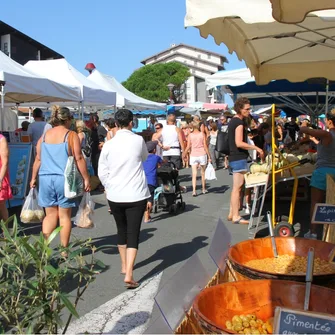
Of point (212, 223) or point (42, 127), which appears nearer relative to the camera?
point (212, 223)

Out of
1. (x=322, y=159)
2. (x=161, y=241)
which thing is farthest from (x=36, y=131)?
(x=322, y=159)

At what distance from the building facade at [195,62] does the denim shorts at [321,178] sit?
7068 centimetres

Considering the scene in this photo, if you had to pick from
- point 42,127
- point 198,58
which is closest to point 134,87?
point 198,58

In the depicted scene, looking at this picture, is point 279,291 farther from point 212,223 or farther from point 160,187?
point 160,187

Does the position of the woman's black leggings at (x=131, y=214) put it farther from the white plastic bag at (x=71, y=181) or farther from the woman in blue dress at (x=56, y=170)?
the woman in blue dress at (x=56, y=170)

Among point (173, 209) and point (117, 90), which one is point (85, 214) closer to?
point (173, 209)

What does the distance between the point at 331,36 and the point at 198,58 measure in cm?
7858

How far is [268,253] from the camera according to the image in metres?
3.07

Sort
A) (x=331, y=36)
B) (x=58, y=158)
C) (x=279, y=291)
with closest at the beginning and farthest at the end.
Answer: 1. (x=279, y=291)
2. (x=331, y=36)
3. (x=58, y=158)

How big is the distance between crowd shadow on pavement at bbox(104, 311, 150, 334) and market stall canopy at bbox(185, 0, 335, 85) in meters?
2.38

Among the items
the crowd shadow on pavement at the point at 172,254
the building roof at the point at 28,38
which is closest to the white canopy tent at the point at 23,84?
the crowd shadow on pavement at the point at 172,254

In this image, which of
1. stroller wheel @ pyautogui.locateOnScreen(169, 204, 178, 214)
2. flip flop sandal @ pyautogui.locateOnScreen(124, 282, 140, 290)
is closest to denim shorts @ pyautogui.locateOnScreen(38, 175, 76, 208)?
flip flop sandal @ pyautogui.locateOnScreen(124, 282, 140, 290)

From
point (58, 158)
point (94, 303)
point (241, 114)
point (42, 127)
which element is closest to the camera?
point (94, 303)

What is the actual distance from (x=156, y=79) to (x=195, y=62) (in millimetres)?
17338
